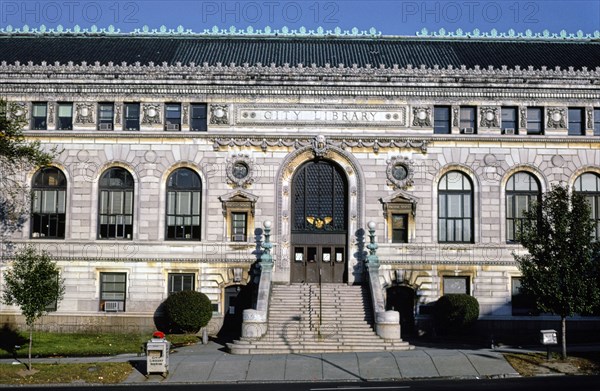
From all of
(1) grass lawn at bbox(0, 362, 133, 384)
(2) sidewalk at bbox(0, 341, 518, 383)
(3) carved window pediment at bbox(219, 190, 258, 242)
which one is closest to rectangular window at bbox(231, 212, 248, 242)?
(3) carved window pediment at bbox(219, 190, 258, 242)

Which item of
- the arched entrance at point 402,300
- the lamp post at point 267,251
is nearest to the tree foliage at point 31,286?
the lamp post at point 267,251

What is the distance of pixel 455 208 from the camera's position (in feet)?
144

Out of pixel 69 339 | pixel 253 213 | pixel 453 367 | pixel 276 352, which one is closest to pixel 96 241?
pixel 69 339

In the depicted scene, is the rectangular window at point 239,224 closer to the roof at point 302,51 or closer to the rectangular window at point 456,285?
the roof at point 302,51

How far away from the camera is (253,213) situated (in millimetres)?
43562

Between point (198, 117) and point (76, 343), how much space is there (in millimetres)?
13064

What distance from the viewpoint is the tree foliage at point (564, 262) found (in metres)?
33.6

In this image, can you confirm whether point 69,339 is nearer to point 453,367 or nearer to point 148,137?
point 148,137

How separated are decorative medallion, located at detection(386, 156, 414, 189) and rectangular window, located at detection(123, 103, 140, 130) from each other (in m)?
13.3

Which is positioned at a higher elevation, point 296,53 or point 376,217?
point 296,53

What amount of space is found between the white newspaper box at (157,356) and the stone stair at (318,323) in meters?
5.06

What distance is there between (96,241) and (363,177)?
14056 mm

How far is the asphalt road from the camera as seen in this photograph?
2803 cm

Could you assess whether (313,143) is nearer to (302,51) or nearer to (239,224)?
(239,224)
